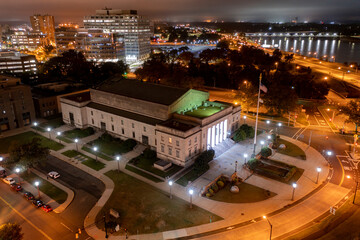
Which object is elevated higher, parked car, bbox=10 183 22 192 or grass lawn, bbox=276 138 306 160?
grass lawn, bbox=276 138 306 160

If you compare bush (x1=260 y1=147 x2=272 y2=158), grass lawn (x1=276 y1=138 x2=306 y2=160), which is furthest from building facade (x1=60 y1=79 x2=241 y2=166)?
grass lawn (x1=276 y1=138 x2=306 y2=160)

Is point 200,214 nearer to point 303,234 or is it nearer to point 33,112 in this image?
point 303,234

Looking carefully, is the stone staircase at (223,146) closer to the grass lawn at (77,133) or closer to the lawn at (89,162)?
the lawn at (89,162)

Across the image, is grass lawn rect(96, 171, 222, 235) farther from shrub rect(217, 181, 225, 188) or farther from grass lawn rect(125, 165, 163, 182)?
shrub rect(217, 181, 225, 188)

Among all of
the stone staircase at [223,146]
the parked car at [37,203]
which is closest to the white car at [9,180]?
the parked car at [37,203]

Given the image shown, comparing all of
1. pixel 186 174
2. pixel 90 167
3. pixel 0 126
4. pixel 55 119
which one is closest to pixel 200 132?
pixel 186 174
